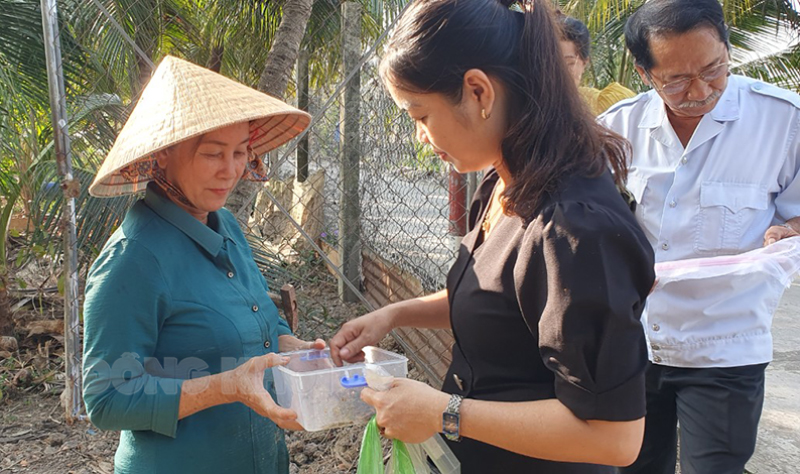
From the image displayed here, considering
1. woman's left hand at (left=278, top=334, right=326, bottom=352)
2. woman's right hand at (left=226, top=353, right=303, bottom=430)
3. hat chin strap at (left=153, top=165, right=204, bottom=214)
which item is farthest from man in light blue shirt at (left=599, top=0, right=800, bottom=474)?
hat chin strap at (left=153, top=165, right=204, bottom=214)

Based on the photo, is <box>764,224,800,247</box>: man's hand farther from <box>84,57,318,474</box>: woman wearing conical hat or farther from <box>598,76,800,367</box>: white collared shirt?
<box>84,57,318,474</box>: woman wearing conical hat

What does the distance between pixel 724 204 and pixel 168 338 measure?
1586 mm

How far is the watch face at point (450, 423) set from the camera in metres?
1.15

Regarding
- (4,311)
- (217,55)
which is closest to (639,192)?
(4,311)

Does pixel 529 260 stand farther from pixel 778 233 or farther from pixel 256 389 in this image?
pixel 778 233

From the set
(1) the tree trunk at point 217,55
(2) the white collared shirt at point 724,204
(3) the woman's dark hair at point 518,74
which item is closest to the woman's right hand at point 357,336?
(3) the woman's dark hair at point 518,74

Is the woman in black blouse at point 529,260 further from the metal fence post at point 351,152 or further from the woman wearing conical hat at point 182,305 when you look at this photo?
the metal fence post at point 351,152

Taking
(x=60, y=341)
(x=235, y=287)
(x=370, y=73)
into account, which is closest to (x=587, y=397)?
(x=235, y=287)

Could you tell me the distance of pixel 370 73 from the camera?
442cm

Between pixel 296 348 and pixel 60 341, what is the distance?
11.2 ft

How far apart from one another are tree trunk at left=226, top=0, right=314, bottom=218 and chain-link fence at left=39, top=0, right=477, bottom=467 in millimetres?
62

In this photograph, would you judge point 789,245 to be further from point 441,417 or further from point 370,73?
point 370,73

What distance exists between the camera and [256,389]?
4.67ft

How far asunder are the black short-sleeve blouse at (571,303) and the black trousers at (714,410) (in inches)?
37.3
